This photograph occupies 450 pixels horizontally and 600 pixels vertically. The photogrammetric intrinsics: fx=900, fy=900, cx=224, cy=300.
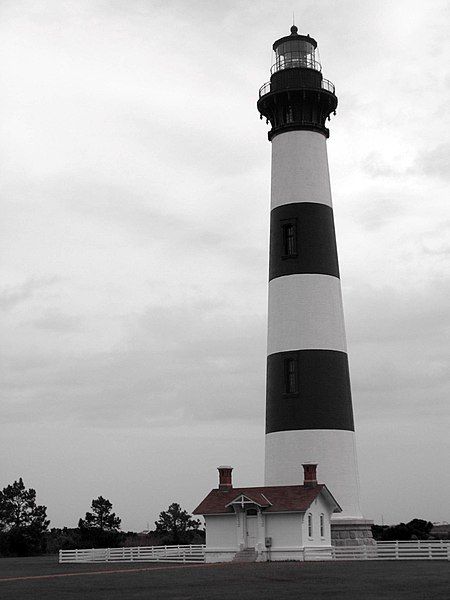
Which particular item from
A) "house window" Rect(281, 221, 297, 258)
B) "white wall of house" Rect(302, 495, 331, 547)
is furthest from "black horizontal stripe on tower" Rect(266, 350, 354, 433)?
"house window" Rect(281, 221, 297, 258)

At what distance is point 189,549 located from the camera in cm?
3916

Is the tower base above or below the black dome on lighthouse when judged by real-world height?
below

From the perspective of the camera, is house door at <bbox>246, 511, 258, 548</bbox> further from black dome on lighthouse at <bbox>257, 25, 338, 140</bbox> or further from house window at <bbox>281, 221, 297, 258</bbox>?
black dome on lighthouse at <bbox>257, 25, 338, 140</bbox>

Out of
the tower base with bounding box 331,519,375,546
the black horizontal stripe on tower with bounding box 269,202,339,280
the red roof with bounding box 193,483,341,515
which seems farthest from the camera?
the black horizontal stripe on tower with bounding box 269,202,339,280

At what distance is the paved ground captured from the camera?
1903cm

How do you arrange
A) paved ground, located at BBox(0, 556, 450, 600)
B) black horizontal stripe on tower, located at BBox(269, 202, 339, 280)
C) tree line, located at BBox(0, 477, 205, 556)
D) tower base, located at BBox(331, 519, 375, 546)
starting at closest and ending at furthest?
paved ground, located at BBox(0, 556, 450, 600) < tower base, located at BBox(331, 519, 375, 546) < black horizontal stripe on tower, located at BBox(269, 202, 339, 280) < tree line, located at BBox(0, 477, 205, 556)

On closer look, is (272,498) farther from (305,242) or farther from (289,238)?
(289,238)

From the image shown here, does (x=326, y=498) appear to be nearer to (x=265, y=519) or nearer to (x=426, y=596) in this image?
(x=265, y=519)

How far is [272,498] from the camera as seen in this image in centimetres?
3559

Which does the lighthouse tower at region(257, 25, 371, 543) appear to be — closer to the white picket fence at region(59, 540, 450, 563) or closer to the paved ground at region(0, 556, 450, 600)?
the white picket fence at region(59, 540, 450, 563)

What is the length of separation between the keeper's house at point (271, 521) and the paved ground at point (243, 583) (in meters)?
4.31

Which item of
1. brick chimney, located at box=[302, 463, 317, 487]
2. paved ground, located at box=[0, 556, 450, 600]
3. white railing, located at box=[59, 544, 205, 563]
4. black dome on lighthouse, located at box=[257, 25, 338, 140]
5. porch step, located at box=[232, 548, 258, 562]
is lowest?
paved ground, located at box=[0, 556, 450, 600]

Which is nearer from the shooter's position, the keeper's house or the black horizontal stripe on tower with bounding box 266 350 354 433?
the keeper's house

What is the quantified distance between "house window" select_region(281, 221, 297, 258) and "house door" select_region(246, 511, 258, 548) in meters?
10.9
